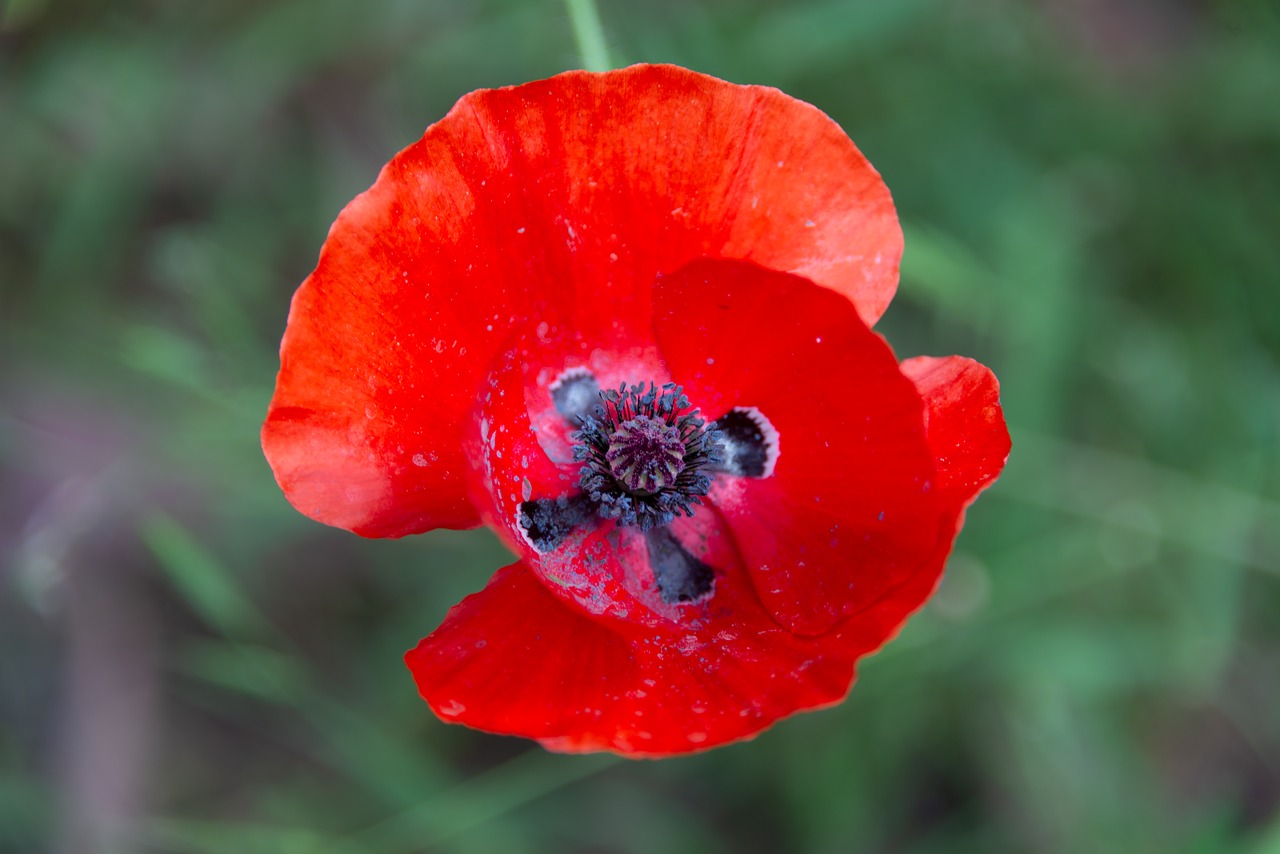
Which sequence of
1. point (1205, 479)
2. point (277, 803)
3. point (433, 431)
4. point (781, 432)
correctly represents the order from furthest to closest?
point (277, 803) → point (1205, 479) → point (781, 432) → point (433, 431)

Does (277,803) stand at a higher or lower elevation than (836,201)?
lower

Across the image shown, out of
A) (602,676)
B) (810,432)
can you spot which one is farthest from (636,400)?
(602,676)

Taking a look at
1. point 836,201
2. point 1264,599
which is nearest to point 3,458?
Answer: point 836,201

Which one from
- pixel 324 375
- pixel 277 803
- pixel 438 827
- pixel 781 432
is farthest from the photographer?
pixel 277 803

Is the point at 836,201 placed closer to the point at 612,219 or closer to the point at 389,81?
the point at 612,219

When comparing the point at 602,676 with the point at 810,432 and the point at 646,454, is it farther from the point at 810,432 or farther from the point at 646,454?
the point at 810,432

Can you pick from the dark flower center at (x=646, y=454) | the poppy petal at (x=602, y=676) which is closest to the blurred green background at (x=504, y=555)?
the dark flower center at (x=646, y=454)

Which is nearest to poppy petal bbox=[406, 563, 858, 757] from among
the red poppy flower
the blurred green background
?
the red poppy flower

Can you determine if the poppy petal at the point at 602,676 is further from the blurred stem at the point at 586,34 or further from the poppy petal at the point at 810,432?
the blurred stem at the point at 586,34
